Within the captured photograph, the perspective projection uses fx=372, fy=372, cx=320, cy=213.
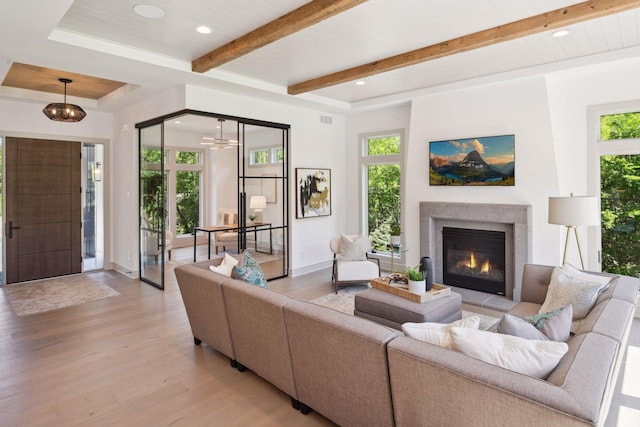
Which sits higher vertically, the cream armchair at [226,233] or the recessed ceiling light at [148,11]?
the recessed ceiling light at [148,11]

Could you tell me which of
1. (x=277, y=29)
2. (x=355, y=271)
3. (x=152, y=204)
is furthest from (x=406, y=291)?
(x=152, y=204)

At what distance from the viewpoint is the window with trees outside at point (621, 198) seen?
173 inches

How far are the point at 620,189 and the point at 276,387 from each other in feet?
15.1

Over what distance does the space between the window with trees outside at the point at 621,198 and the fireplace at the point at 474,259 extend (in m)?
1.21

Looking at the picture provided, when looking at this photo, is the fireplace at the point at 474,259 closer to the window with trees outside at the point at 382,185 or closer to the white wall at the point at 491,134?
the white wall at the point at 491,134

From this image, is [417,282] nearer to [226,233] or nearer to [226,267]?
[226,267]

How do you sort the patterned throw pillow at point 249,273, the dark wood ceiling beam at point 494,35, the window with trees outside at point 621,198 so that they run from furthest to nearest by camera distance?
the window with trees outside at point 621,198, the patterned throw pillow at point 249,273, the dark wood ceiling beam at point 494,35

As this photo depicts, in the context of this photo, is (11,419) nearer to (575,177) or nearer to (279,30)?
(279,30)

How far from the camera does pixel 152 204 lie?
19.3ft

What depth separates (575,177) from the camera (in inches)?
186

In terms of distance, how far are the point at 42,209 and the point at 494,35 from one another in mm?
7144

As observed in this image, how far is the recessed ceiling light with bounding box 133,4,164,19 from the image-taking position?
316cm

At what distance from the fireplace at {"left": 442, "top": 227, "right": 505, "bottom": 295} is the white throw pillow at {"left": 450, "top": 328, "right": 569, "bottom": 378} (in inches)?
152

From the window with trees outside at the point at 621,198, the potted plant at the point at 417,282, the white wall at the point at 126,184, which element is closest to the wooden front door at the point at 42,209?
the white wall at the point at 126,184
